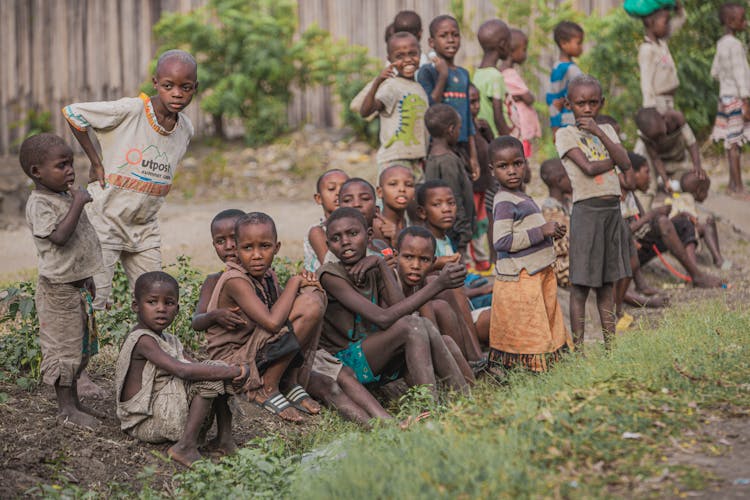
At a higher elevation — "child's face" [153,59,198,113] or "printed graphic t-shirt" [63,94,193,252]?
"child's face" [153,59,198,113]

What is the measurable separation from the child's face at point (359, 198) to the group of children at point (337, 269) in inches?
0.4

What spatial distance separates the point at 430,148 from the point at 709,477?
4453mm

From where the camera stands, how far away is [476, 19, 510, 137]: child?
28.5ft

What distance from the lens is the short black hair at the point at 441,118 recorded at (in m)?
7.55

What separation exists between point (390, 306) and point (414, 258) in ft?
1.25

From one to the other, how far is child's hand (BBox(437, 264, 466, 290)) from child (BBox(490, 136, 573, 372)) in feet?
2.97

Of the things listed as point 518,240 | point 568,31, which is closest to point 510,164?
point 518,240

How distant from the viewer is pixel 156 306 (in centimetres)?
495

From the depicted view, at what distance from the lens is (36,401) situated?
5395 mm

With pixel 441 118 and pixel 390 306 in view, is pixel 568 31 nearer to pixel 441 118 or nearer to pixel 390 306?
pixel 441 118

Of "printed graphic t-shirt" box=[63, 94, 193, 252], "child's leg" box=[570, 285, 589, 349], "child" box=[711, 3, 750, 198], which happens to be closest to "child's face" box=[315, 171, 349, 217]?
"printed graphic t-shirt" box=[63, 94, 193, 252]

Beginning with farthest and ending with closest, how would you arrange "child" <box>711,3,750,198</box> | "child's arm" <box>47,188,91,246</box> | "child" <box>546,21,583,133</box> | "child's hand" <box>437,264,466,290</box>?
"child" <box>711,3,750,198</box>
"child" <box>546,21,583,133</box>
"child's hand" <box>437,264,466,290</box>
"child's arm" <box>47,188,91,246</box>

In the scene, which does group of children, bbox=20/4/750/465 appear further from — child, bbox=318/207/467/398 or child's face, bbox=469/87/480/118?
child's face, bbox=469/87/480/118

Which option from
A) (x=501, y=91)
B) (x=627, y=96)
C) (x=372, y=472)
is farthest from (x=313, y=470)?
(x=627, y=96)
